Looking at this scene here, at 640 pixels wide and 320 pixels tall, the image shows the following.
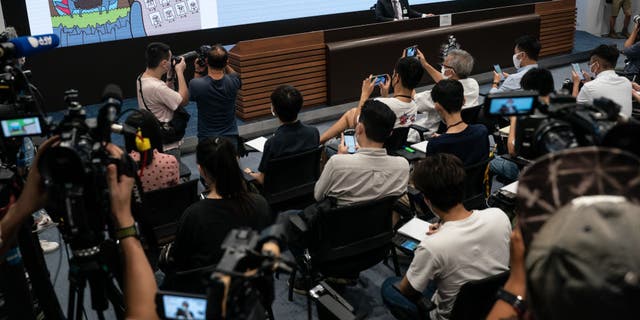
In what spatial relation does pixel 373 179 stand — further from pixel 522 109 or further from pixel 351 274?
pixel 522 109

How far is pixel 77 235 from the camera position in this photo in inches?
67.3

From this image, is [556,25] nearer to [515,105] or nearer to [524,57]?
[524,57]

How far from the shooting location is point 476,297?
2213mm

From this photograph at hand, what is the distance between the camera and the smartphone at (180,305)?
55.2 inches

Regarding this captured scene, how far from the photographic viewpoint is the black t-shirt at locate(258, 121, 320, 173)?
12.1 ft

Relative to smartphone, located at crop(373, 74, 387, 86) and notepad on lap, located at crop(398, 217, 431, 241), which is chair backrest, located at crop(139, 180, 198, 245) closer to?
notepad on lap, located at crop(398, 217, 431, 241)

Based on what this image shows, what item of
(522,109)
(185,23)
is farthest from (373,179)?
(185,23)

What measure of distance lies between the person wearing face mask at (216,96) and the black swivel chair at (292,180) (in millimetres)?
822

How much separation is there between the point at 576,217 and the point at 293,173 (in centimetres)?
287

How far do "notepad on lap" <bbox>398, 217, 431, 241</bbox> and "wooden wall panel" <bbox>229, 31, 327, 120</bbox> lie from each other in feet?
12.5

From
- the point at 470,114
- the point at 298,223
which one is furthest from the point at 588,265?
the point at 470,114

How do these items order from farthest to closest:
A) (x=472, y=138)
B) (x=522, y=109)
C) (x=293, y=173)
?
(x=293, y=173), (x=472, y=138), (x=522, y=109)

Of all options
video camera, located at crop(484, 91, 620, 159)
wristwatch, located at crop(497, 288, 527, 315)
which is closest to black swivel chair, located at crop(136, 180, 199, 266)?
wristwatch, located at crop(497, 288, 527, 315)

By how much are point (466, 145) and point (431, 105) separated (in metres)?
1.13
